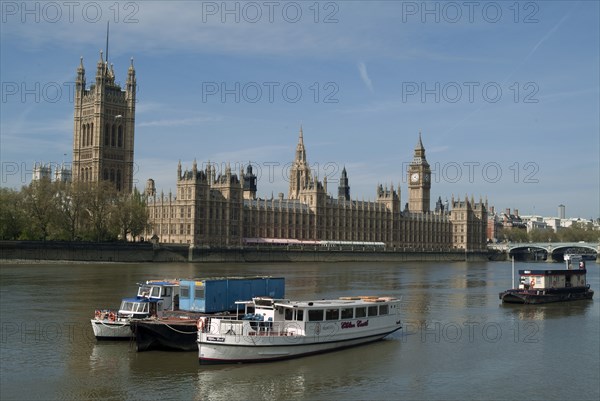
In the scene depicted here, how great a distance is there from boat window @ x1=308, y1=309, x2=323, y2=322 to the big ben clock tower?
162 m

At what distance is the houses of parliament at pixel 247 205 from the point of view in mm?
134375

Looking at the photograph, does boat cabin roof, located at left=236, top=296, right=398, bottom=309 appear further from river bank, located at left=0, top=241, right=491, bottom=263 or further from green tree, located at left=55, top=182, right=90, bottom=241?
green tree, located at left=55, top=182, right=90, bottom=241

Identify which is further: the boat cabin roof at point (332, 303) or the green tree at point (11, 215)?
the green tree at point (11, 215)

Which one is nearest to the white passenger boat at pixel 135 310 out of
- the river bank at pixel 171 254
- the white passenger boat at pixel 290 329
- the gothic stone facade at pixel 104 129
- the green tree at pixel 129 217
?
the white passenger boat at pixel 290 329

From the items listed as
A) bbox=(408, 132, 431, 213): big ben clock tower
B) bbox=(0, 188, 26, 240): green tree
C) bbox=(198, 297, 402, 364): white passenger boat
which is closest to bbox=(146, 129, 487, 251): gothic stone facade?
bbox=(408, 132, 431, 213): big ben clock tower

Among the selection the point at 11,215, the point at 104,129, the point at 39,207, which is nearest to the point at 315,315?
the point at 11,215

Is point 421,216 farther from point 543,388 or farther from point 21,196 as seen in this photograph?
point 543,388

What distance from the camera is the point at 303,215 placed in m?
158

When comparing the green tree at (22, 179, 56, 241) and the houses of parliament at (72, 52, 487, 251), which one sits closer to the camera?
the green tree at (22, 179, 56, 241)

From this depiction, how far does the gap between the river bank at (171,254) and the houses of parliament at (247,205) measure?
7.27 metres

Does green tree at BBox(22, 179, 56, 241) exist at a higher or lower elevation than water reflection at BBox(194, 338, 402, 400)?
higher

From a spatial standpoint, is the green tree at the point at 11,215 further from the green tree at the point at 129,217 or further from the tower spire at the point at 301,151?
the tower spire at the point at 301,151

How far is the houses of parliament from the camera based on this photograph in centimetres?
13438

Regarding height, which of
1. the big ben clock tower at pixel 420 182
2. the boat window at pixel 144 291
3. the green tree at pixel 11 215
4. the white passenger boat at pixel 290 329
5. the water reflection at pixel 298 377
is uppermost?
the big ben clock tower at pixel 420 182
